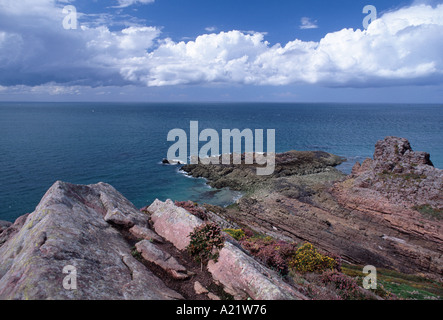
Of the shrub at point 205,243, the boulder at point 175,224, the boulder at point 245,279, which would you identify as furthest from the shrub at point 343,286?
the boulder at point 175,224

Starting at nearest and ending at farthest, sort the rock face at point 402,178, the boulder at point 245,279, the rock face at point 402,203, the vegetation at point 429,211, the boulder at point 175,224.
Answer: the boulder at point 245,279 < the boulder at point 175,224 < the rock face at point 402,203 < the vegetation at point 429,211 < the rock face at point 402,178

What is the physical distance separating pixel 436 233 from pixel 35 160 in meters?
89.4

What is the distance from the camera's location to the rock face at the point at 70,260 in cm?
797

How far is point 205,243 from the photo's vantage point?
13016 mm

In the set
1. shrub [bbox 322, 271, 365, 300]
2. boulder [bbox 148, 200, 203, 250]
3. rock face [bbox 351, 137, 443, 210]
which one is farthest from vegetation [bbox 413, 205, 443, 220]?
boulder [bbox 148, 200, 203, 250]

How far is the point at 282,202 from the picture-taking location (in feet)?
153

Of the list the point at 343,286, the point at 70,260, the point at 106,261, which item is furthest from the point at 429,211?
the point at 70,260

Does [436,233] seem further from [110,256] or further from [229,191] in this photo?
[110,256]

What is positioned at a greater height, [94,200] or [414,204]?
[94,200]

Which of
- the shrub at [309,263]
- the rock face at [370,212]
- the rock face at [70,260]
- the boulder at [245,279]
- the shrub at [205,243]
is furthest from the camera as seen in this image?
the rock face at [370,212]

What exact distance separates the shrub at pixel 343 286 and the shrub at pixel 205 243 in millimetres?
6659

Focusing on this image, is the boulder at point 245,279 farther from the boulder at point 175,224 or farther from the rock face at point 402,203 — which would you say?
the rock face at point 402,203
